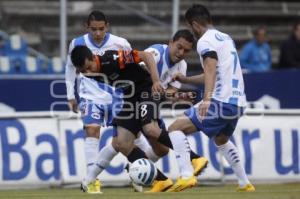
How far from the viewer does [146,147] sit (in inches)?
475

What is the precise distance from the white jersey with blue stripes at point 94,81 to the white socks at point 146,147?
0.61 meters

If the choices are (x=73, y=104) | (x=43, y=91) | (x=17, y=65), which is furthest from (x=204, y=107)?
(x=17, y=65)

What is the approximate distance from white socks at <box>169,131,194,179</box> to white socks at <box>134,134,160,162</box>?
1.14m

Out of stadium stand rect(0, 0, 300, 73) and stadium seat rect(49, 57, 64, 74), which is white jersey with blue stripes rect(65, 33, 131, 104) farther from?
stadium stand rect(0, 0, 300, 73)

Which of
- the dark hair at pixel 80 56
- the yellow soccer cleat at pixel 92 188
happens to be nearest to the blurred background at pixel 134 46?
the yellow soccer cleat at pixel 92 188

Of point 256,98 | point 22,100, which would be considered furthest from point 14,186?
point 256,98

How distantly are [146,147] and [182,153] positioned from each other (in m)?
1.37

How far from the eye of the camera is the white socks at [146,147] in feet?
39.2

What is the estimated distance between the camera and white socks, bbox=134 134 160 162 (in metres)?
11.9

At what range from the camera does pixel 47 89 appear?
14.7 metres

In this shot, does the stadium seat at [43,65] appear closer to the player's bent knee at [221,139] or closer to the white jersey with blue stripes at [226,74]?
the player's bent knee at [221,139]

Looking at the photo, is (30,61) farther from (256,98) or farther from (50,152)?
(256,98)

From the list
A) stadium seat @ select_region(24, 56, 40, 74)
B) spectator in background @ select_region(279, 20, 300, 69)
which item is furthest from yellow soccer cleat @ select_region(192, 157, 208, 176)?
spectator in background @ select_region(279, 20, 300, 69)

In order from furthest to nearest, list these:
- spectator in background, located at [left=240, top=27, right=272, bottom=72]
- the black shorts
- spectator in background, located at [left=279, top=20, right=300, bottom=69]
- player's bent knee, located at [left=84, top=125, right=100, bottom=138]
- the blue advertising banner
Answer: spectator in background, located at [left=279, top=20, right=300, bottom=69] → spectator in background, located at [left=240, top=27, right=272, bottom=72] → the blue advertising banner → player's bent knee, located at [left=84, top=125, right=100, bottom=138] → the black shorts
